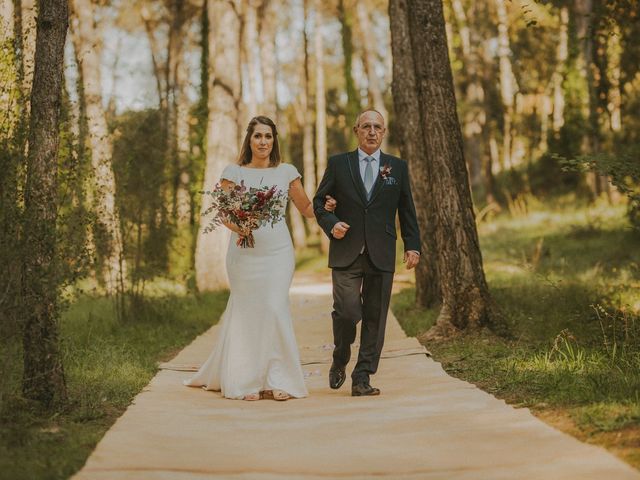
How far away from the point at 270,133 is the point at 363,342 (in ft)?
6.96

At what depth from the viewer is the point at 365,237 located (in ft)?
25.3

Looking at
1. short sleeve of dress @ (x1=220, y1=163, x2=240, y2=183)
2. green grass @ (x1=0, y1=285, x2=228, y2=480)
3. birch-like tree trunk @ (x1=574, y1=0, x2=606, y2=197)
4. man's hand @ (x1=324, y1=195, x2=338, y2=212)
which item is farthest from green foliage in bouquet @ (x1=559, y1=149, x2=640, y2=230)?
birch-like tree trunk @ (x1=574, y1=0, x2=606, y2=197)

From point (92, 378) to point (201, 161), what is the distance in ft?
46.6

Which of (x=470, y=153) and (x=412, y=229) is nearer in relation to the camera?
(x=412, y=229)

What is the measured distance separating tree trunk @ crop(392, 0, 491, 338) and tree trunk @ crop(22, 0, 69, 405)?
5.47 metres

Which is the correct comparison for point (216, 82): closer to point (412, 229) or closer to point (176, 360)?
point (176, 360)

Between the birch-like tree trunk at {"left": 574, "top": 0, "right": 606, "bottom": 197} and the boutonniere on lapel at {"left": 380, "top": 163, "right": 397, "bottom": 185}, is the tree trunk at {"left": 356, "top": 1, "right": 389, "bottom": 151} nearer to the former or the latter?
the birch-like tree trunk at {"left": 574, "top": 0, "right": 606, "bottom": 197}

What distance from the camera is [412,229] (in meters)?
7.95

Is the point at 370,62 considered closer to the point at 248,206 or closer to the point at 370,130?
the point at 248,206

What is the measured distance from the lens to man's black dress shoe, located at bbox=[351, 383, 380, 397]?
7816 mm

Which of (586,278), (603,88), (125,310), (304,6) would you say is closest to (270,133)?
(125,310)

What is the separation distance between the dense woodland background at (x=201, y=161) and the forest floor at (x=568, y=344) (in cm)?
20

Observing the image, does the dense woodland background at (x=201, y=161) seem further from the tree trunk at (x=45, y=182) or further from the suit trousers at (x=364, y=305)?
the suit trousers at (x=364, y=305)

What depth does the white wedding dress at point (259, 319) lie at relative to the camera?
26.8 feet
